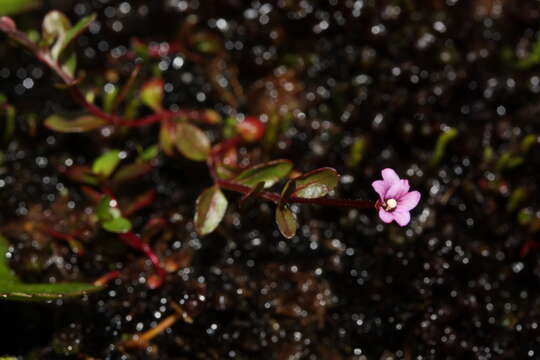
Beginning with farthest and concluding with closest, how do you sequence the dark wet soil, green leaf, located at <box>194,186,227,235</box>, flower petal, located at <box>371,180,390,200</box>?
the dark wet soil → green leaf, located at <box>194,186,227,235</box> → flower petal, located at <box>371,180,390,200</box>

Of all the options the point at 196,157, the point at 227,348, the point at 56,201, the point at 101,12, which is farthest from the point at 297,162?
the point at 101,12

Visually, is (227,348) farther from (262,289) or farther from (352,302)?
(352,302)

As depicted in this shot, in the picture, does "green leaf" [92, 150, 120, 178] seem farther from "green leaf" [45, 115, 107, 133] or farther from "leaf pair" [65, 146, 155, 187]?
"green leaf" [45, 115, 107, 133]

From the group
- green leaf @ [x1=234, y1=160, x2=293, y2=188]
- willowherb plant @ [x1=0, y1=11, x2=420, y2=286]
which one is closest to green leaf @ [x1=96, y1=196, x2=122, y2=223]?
willowherb plant @ [x1=0, y1=11, x2=420, y2=286]

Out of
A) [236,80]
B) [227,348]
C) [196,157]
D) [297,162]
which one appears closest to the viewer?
[227,348]

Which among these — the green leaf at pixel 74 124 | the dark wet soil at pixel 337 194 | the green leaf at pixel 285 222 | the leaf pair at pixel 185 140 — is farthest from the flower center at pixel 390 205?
the green leaf at pixel 74 124
